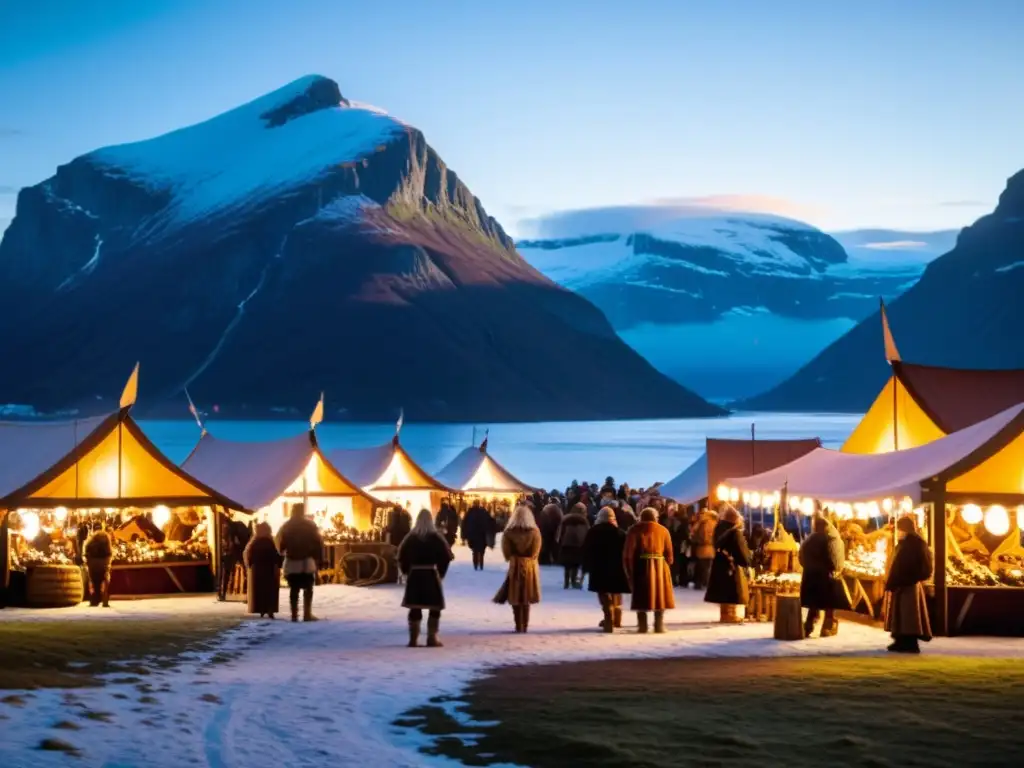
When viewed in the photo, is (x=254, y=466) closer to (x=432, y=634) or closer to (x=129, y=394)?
(x=129, y=394)

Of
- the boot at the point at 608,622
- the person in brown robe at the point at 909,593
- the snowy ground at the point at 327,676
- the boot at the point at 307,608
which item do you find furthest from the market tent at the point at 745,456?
the person in brown robe at the point at 909,593

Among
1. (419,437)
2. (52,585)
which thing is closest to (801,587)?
(52,585)

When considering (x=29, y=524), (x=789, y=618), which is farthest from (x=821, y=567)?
(x=29, y=524)

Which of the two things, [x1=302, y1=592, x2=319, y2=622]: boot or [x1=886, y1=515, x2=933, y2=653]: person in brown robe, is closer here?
[x1=886, y1=515, x2=933, y2=653]: person in brown robe

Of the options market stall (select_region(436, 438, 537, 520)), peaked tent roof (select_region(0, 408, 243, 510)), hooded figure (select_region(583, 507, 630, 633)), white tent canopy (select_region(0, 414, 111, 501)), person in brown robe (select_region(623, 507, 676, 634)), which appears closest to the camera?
person in brown robe (select_region(623, 507, 676, 634))

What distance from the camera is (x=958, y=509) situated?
18219mm

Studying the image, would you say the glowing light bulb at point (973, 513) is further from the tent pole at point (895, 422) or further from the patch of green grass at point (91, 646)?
the patch of green grass at point (91, 646)

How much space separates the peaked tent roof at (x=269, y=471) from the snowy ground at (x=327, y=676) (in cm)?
670

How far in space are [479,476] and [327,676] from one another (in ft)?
97.5

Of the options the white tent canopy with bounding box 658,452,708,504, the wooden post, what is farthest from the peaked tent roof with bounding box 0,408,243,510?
the white tent canopy with bounding box 658,452,708,504

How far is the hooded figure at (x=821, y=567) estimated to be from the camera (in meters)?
15.0

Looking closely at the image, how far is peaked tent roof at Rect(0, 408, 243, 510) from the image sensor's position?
1989cm

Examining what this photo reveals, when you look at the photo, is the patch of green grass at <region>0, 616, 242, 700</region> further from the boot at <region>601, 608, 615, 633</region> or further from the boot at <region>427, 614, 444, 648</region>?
the boot at <region>601, 608, 615, 633</region>

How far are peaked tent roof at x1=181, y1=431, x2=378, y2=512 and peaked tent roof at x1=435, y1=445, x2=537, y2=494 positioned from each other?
39.8ft
